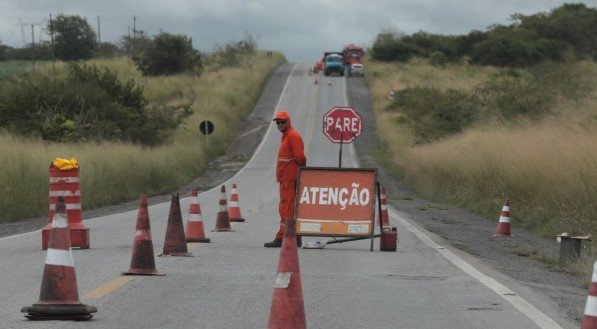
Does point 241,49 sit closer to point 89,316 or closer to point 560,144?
point 560,144

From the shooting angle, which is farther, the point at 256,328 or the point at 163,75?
the point at 163,75

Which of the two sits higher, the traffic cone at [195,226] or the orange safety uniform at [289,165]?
the orange safety uniform at [289,165]

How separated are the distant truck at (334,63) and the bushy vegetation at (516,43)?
11.8 m

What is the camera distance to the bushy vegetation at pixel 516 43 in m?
103

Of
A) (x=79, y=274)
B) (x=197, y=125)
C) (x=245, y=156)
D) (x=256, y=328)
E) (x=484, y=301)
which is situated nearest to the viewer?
(x=256, y=328)

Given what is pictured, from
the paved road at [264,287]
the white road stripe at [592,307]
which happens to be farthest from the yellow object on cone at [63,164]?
the white road stripe at [592,307]

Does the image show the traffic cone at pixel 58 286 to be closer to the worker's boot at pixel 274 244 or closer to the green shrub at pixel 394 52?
the worker's boot at pixel 274 244

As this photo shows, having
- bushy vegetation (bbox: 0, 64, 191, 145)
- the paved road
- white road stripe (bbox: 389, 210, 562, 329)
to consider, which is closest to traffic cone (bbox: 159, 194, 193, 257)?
the paved road

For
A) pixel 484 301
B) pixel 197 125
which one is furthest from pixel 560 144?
pixel 197 125

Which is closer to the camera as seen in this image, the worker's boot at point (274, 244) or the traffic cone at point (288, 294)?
the traffic cone at point (288, 294)

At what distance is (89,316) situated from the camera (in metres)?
8.62

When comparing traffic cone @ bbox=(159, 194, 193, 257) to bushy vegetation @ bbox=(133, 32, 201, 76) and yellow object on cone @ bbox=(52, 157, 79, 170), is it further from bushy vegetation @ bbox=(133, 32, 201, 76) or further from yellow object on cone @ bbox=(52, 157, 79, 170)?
bushy vegetation @ bbox=(133, 32, 201, 76)

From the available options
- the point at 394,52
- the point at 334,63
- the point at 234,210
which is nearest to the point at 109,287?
the point at 234,210

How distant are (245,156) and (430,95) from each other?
19290 mm
